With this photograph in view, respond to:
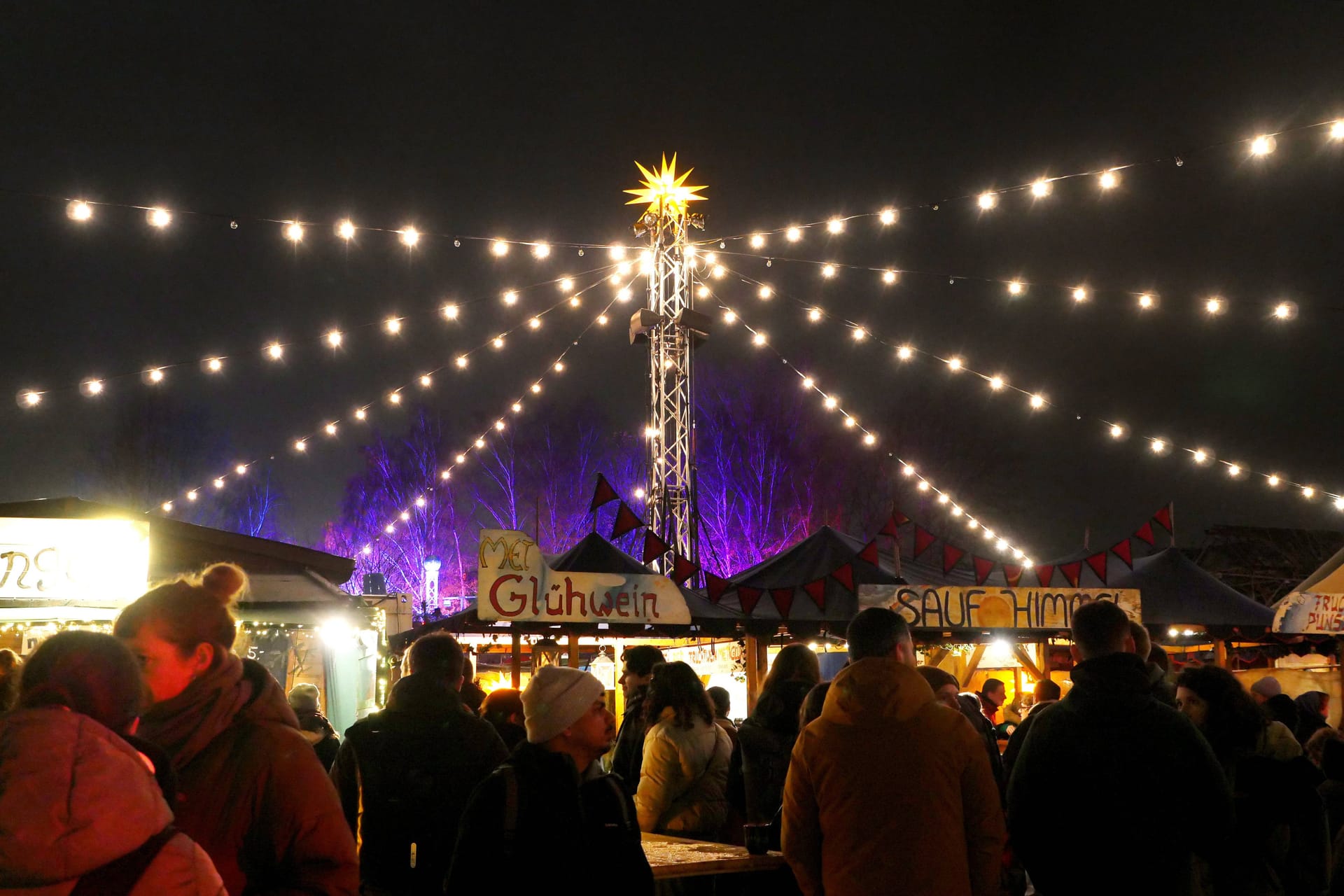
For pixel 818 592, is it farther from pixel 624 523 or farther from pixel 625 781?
pixel 625 781

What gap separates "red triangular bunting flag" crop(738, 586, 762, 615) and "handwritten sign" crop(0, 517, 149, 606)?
5.59m

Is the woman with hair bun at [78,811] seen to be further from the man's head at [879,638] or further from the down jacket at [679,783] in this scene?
the down jacket at [679,783]

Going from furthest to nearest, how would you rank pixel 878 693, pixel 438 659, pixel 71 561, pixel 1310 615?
pixel 1310 615 → pixel 71 561 → pixel 438 659 → pixel 878 693

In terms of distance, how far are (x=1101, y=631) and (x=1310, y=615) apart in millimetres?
10397

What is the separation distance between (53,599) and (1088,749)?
727 centimetres

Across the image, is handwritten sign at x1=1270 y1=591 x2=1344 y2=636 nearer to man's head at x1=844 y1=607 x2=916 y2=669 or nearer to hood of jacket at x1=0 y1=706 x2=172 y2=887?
man's head at x1=844 y1=607 x2=916 y2=669

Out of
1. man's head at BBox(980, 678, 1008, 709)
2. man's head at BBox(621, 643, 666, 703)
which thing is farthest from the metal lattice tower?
man's head at BBox(621, 643, 666, 703)

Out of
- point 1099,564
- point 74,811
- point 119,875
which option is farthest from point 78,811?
point 1099,564

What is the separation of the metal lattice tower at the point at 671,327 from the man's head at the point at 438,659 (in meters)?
10.8

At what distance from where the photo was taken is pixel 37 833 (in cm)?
146

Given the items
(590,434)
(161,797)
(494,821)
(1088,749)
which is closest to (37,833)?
(161,797)

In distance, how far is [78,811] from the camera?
1482 millimetres

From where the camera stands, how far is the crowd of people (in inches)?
62.4

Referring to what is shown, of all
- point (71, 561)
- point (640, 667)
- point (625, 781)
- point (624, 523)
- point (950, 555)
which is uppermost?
point (624, 523)
